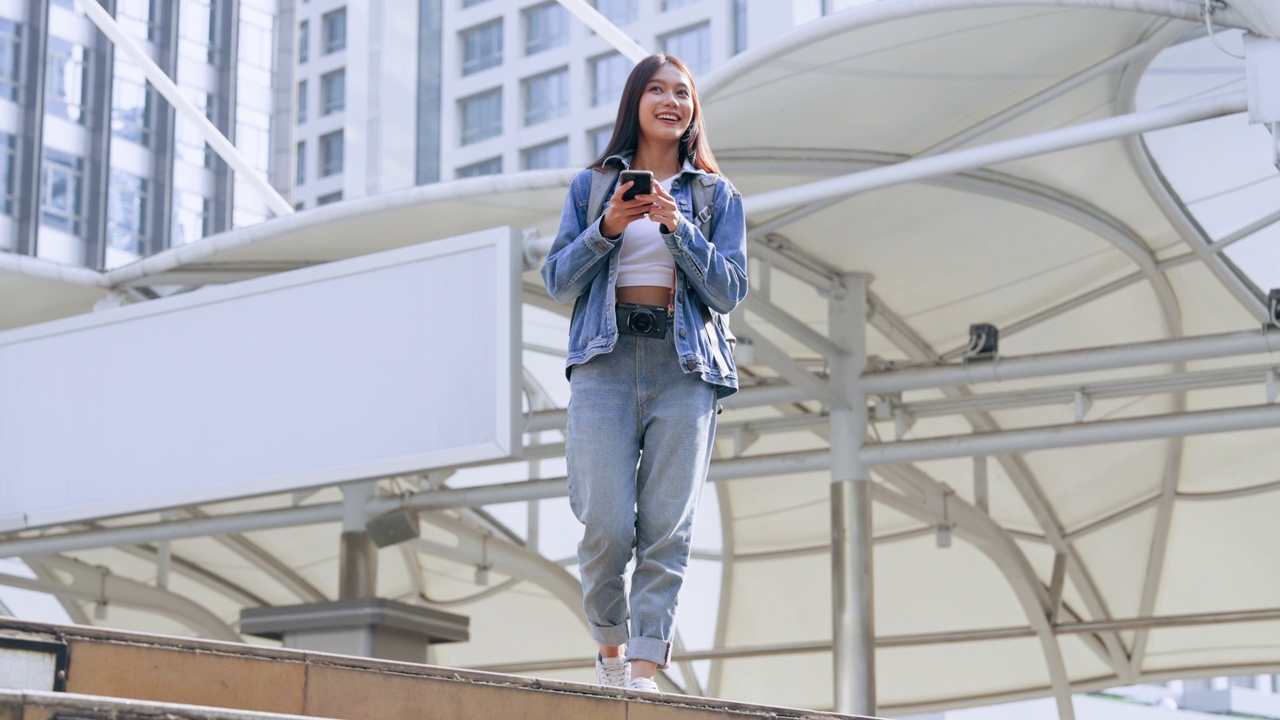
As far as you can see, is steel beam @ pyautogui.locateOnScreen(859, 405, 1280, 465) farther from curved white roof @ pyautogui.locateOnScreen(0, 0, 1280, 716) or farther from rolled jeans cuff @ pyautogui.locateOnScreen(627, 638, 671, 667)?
rolled jeans cuff @ pyautogui.locateOnScreen(627, 638, 671, 667)

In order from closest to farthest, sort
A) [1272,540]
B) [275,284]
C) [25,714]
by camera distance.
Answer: [25,714] < [275,284] < [1272,540]

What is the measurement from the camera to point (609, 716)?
4.90 meters

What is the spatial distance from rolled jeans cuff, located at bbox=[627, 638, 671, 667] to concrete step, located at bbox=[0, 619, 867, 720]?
0.71 meters

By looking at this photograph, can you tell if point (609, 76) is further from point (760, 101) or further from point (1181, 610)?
point (760, 101)

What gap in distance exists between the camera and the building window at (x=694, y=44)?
78188 millimetres

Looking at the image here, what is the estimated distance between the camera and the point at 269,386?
1758 centimetres

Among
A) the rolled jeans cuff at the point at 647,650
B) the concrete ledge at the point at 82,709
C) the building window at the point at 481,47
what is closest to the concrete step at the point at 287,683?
the concrete ledge at the point at 82,709

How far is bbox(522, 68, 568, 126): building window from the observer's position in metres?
85.3

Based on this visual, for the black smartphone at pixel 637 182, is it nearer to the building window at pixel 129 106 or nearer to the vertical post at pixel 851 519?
the vertical post at pixel 851 519

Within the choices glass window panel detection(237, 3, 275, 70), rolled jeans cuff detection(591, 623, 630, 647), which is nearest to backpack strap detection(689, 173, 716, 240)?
rolled jeans cuff detection(591, 623, 630, 647)

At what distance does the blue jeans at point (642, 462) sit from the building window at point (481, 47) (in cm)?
8493

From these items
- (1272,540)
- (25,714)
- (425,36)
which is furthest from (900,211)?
(425,36)

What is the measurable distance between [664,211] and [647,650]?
140 centimetres

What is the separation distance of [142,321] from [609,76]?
67215 millimetres
